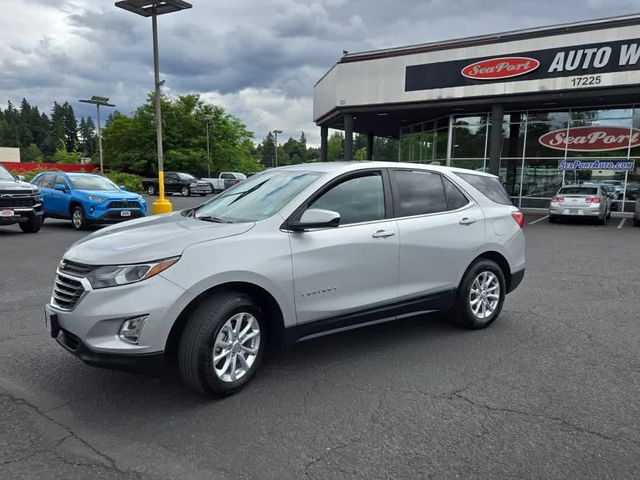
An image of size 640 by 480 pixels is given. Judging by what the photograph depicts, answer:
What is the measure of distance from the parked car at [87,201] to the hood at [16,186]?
135 cm

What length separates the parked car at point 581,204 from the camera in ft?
55.0

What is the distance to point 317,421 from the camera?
3.20 meters

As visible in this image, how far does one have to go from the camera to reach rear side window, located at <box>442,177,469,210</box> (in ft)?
16.3

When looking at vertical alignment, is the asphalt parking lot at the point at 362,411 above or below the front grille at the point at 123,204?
below

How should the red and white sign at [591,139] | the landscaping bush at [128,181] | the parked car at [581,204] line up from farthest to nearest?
the landscaping bush at [128,181], the red and white sign at [591,139], the parked car at [581,204]

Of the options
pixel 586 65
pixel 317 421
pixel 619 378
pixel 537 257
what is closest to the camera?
pixel 317 421

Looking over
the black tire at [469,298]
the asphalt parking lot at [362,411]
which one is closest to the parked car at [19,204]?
the asphalt parking lot at [362,411]

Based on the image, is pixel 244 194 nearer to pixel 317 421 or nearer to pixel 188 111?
pixel 317 421

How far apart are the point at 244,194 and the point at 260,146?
510 feet

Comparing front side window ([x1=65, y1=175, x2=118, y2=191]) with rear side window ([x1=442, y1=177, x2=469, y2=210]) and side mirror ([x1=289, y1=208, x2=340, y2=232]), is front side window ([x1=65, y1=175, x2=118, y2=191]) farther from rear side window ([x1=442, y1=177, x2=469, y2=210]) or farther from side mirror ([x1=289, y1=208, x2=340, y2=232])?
side mirror ([x1=289, y1=208, x2=340, y2=232])

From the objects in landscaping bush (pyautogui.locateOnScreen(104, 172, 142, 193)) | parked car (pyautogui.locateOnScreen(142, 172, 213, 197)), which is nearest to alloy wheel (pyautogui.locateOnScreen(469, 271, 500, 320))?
parked car (pyautogui.locateOnScreen(142, 172, 213, 197))

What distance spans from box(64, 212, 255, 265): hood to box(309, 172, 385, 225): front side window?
76 centimetres

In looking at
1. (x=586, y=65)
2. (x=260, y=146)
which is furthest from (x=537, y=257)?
(x=260, y=146)

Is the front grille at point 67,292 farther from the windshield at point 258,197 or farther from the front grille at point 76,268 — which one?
the windshield at point 258,197
